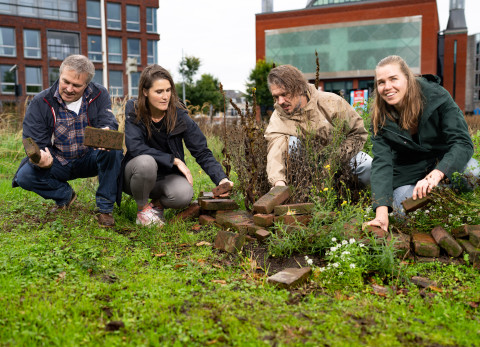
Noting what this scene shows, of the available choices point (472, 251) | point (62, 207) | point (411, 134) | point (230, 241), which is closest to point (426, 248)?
point (472, 251)

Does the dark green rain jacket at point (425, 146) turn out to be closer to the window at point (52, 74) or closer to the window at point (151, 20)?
the window at point (52, 74)

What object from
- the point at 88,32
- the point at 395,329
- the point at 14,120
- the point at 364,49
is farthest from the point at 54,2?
the point at 395,329

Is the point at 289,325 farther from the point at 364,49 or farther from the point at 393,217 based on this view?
the point at 364,49

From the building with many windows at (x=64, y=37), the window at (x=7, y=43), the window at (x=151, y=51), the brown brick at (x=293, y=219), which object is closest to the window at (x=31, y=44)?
the building with many windows at (x=64, y=37)

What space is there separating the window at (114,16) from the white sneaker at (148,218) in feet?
116

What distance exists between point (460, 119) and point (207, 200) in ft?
7.00

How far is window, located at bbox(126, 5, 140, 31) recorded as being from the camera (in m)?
36.0

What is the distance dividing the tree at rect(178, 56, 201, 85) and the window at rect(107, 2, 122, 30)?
6.11 metres

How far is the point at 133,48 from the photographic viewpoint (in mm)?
36125

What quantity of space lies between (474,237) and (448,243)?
0.15 meters

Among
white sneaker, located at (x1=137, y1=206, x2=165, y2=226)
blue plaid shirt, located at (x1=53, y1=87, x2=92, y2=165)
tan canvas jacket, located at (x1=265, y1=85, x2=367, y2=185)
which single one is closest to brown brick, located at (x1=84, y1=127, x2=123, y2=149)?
blue plaid shirt, located at (x1=53, y1=87, x2=92, y2=165)

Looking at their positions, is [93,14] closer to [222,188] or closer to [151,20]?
[151,20]

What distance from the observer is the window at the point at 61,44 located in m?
34.5

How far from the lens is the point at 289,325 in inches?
73.3
